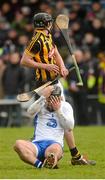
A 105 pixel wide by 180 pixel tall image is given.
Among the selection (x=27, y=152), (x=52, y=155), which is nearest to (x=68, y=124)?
(x=52, y=155)

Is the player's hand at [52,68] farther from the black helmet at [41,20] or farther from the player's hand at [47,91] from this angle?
the black helmet at [41,20]

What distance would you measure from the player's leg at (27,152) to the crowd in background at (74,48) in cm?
1038

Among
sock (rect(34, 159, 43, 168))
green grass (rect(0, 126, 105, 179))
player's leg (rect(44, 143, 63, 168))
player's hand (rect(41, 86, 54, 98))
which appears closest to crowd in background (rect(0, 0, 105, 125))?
green grass (rect(0, 126, 105, 179))

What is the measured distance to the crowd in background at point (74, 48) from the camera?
2225cm

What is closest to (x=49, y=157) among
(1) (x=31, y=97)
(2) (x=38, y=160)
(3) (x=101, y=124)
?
(2) (x=38, y=160)

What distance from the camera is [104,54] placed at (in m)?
24.5

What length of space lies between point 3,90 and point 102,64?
3.02 meters

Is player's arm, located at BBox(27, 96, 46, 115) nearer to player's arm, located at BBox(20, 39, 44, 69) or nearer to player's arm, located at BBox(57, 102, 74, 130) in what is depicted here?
player's arm, located at BBox(57, 102, 74, 130)

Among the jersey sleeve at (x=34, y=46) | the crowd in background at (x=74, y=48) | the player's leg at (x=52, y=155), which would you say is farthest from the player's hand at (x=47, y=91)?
the crowd in background at (x=74, y=48)

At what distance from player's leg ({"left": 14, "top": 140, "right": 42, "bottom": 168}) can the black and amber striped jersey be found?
1.06 metres

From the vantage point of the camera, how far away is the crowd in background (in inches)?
876

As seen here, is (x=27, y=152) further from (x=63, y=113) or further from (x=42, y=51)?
(x=42, y=51)

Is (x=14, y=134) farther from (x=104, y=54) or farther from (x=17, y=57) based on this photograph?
(x=104, y=54)

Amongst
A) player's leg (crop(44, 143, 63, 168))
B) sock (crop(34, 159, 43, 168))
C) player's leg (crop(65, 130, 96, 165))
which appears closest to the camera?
player's leg (crop(44, 143, 63, 168))
